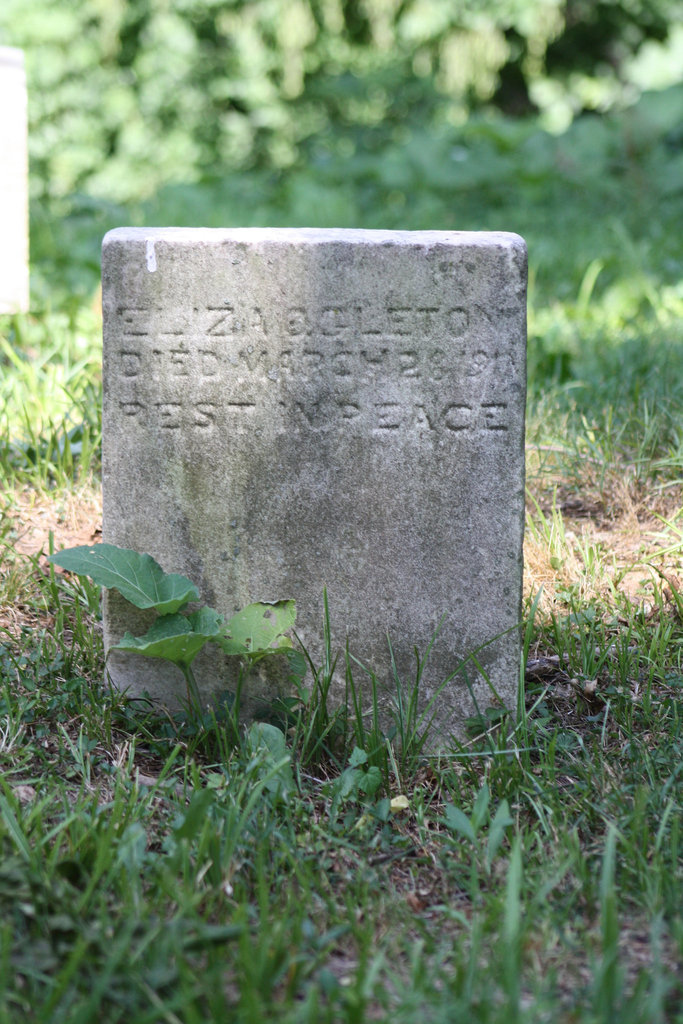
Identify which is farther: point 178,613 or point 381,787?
point 178,613

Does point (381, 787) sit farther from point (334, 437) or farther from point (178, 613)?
point (334, 437)

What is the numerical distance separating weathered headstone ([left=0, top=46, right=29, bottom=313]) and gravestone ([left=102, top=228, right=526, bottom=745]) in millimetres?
2589

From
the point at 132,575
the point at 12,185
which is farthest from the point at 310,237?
the point at 12,185

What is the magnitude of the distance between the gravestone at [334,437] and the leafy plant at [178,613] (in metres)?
0.07

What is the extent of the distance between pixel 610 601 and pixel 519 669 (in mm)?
516

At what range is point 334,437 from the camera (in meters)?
1.96

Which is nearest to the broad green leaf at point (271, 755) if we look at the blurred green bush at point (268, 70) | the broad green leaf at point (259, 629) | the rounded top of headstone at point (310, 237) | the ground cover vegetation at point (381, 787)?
the ground cover vegetation at point (381, 787)

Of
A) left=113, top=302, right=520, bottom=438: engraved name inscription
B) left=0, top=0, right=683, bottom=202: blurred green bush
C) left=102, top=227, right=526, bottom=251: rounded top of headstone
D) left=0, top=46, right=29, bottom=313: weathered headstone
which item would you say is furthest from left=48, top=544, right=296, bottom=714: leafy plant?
left=0, top=0, right=683, bottom=202: blurred green bush

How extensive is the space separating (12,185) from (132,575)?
9.84ft

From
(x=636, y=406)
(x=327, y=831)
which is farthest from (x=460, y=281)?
(x=636, y=406)

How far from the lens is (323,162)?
28.6 ft

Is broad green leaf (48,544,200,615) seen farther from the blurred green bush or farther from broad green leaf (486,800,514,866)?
the blurred green bush

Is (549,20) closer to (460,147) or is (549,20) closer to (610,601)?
(460,147)

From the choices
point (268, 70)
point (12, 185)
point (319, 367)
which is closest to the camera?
point (319, 367)
